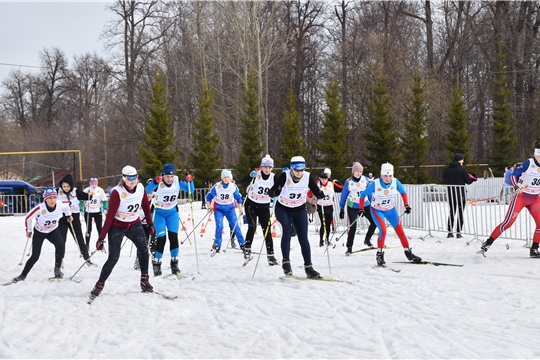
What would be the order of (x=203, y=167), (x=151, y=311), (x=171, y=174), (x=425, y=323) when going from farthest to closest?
(x=203, y=167) < (x=171, y=174) < (x=151, y=311) < (x=425, y=323)

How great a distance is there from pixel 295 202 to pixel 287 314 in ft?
8.59

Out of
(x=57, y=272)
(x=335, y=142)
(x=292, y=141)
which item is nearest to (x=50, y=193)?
(x=57, y=272)

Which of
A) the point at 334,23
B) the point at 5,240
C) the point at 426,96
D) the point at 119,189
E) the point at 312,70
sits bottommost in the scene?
the point at 5,240

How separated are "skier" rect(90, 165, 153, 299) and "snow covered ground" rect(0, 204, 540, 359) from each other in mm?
437

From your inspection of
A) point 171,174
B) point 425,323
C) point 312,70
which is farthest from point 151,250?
point 312,70

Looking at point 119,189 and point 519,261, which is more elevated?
point 119,189

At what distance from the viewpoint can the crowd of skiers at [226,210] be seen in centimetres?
847

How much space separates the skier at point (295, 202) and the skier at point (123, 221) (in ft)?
6.65

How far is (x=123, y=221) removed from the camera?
8445 mm

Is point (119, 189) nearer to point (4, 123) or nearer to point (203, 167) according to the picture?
point (203, 167)

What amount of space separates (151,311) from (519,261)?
21.4 feet

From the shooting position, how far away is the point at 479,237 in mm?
14898

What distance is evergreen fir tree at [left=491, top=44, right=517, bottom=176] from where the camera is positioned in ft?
128

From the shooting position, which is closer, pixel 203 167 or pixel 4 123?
pixel 203 167
